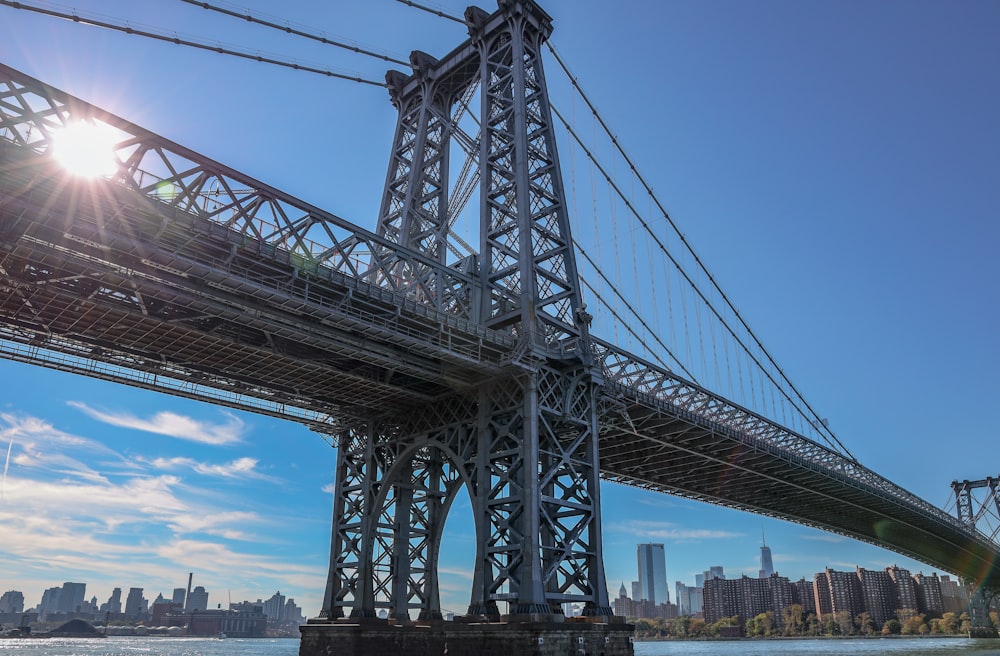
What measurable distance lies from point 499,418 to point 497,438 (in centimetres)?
139

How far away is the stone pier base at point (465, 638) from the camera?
28156mm

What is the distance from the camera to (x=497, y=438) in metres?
33.4

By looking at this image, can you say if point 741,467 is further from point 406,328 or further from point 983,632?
point 983,632

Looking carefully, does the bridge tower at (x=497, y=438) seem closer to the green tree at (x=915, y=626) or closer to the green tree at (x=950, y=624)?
the green tree at (x=950, y=624)

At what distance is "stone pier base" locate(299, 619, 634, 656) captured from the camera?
28.2 metres

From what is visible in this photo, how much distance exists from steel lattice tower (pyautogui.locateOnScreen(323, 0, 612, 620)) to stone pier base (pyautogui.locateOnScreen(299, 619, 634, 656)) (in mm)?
975

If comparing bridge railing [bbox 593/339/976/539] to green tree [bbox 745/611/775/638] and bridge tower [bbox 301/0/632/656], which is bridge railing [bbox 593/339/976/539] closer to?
bridge tower [bbox 301/0/632/656]

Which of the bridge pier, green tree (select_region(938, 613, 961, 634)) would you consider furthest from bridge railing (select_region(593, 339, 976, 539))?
green tree (select_region(938, 613, 961, 634))

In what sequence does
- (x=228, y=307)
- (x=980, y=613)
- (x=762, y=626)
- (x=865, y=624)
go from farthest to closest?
1. (x=865, y=624)
2. (x=762, y=626)
3. (x=980, y=613)
4. (x=228, y=307)

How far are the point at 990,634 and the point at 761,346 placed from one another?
93.4 meters

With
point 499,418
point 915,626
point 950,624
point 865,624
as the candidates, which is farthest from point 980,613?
point 499,418

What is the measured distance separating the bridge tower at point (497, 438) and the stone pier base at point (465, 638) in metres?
0.07

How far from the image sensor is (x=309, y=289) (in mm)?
28859

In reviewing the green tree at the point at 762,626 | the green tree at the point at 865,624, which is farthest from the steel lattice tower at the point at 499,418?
the green tree at the point at 865,624
